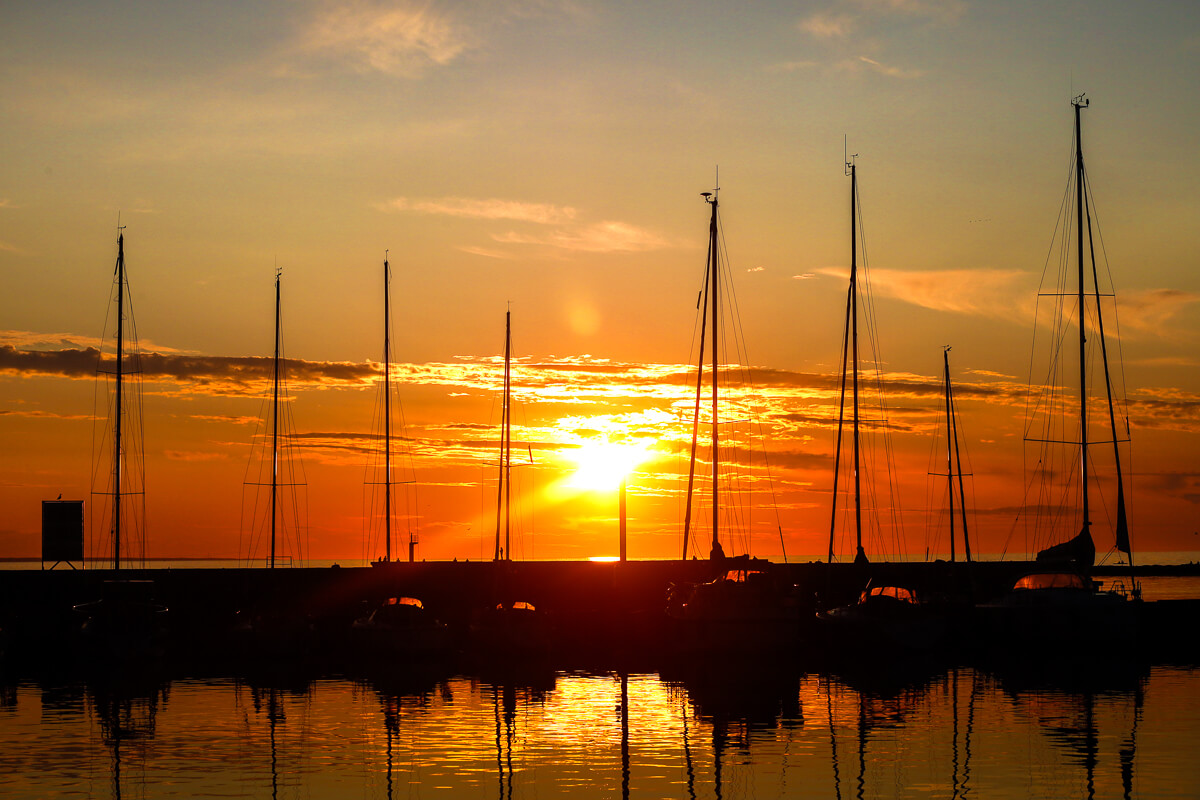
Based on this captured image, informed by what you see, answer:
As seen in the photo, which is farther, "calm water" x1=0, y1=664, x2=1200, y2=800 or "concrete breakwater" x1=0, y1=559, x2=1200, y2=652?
"concrete breakwater" x1=0, y1=559, x2=1200, y2=652

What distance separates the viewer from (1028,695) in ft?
133

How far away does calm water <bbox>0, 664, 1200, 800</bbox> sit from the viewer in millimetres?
25719

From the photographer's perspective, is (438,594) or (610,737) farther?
(438,594)

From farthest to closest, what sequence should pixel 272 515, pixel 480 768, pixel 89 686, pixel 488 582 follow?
pixel 488 582 < pixel 272 515 < pixel 89 686 < pixel 480 768

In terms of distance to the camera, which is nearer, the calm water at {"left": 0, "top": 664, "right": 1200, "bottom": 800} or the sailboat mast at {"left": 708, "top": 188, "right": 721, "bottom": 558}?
the calm water at {"left": 0, "top": 664, "right": 1200, "bottom": 800}

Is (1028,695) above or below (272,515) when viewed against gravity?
below

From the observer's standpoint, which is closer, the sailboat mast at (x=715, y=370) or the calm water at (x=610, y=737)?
the calm water at (x=610, y=737)

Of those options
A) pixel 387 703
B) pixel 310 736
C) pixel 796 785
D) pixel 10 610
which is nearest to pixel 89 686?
pixel 387 703

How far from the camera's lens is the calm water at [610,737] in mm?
25719

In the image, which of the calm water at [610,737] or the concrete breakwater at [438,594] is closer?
the calm water at [610,737]

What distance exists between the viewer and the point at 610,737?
3195 centimetres

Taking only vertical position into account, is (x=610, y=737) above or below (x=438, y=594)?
above

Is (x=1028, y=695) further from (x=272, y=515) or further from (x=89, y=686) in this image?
(x=272, y=515)

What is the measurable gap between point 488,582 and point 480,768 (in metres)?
47.2
